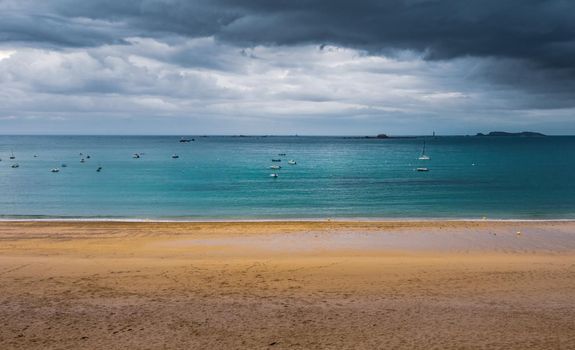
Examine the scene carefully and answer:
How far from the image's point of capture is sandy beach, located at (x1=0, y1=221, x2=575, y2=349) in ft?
39.2

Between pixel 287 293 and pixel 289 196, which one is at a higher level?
pixel 287 293

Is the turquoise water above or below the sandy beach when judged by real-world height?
below

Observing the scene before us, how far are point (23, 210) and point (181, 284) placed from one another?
112ft

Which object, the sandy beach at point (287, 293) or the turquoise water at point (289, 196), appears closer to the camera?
the sandy beach at point (287, 293)

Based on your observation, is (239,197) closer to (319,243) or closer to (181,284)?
(319,243)

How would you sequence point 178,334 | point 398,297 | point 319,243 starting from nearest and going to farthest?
point 178,334 → point 398,297 → point 319,243

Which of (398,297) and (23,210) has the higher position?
(398,297)

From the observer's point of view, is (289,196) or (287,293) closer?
(287,293)

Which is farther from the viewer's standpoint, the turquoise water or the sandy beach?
the turquoise water

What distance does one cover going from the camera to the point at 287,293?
1543cm

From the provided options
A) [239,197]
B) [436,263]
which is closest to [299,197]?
[239,197]

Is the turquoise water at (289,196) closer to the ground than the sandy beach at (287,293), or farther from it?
closer to the ground

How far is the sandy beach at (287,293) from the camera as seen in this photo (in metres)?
11.9

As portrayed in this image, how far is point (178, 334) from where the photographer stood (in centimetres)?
1217
